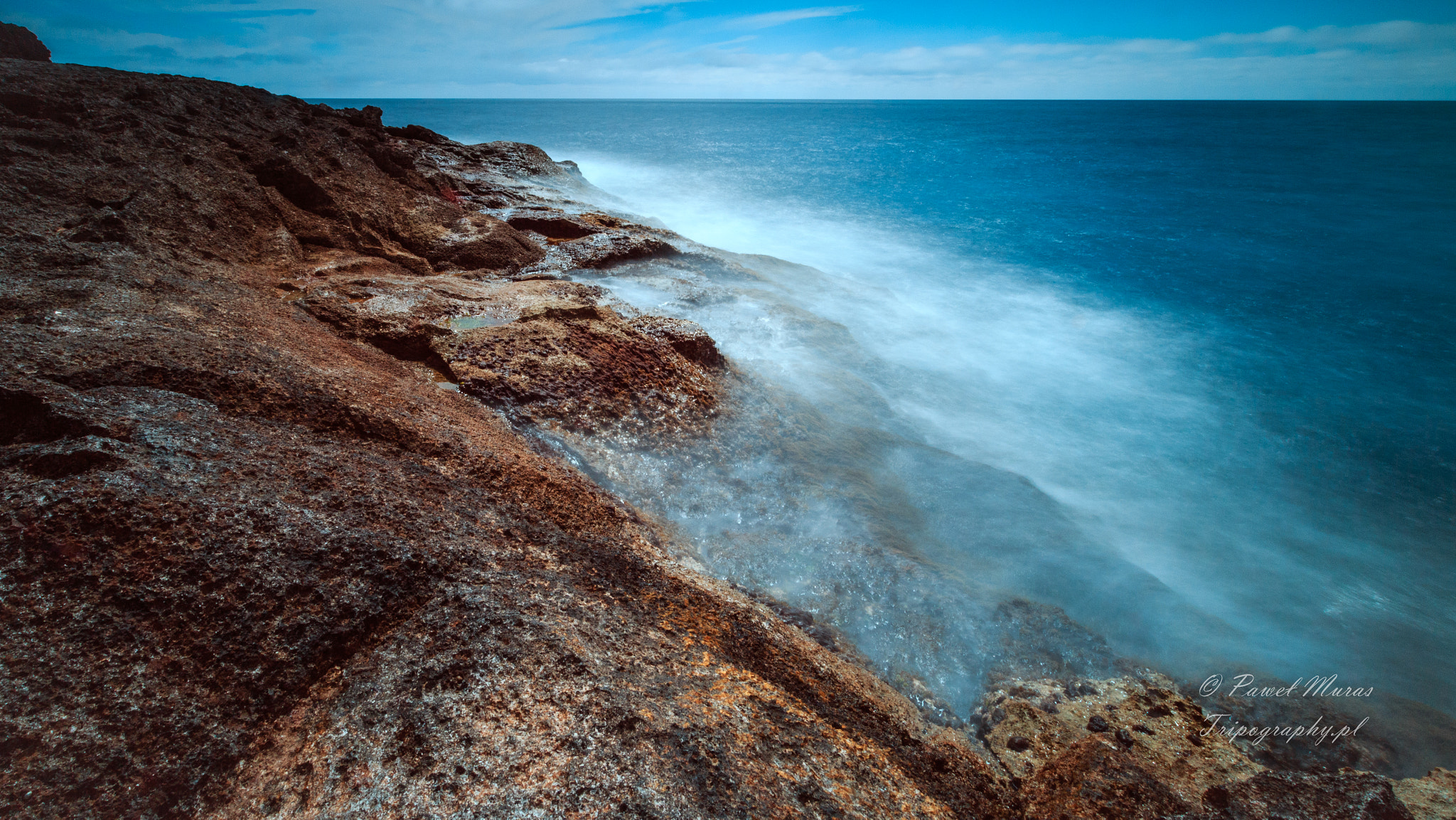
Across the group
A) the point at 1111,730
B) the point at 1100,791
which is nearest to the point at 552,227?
the point at 1111,730

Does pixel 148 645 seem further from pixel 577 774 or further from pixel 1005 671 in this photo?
pixel 1005 671

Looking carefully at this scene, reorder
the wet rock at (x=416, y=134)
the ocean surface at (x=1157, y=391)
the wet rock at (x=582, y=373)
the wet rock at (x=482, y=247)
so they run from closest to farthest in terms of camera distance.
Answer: the wet rock at (x=582, y=373) < the ocean surface at (x=1157, y=391) < the wet rock at (x=482, y=247) < the wet rock at (x=416, y=134)

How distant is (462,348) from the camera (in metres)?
4.74

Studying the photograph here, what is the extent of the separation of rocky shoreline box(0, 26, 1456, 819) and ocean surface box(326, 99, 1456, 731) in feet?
3.06

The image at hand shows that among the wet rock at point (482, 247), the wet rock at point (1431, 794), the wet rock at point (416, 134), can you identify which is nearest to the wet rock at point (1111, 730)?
the wet rock at point (1431, 794)

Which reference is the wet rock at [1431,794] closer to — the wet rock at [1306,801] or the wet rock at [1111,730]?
the wet rock at [1306,801]

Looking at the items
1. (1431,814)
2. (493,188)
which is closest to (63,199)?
(493,188)

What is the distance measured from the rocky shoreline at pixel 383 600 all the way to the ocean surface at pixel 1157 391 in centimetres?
93

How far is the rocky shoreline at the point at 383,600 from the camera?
1717 millimetres

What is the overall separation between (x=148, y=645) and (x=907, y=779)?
8.38 ft

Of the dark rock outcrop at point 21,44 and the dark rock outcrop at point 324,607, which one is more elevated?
the dark rock outcrop at point 21,44

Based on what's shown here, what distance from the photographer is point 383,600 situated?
215cm

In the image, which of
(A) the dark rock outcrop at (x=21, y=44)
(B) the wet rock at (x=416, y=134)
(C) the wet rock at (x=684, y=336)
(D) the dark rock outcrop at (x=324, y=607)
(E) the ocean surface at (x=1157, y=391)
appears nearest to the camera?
(D) the dark rock outcrop at (x=324, y=607)

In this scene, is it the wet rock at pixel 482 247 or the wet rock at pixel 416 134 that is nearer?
the wet rock at pixel 482 247
